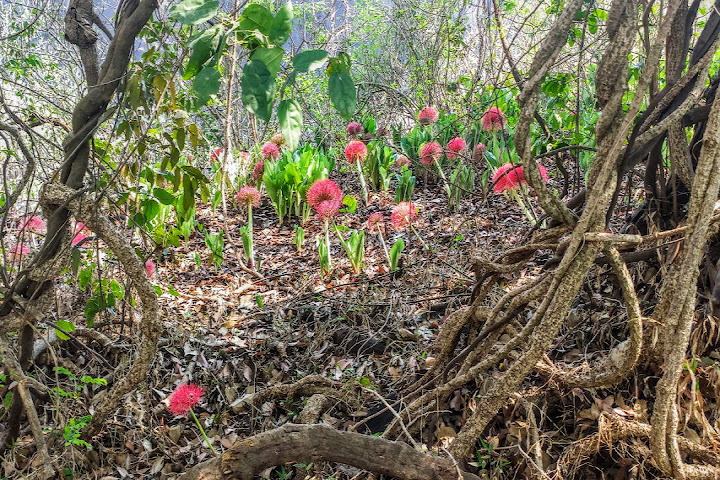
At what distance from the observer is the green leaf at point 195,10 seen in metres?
0.84

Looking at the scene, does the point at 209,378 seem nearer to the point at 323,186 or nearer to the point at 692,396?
the point at 323,186

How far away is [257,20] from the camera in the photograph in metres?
0.89

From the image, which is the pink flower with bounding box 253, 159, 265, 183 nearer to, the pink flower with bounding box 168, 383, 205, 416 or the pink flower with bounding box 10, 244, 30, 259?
the pink flower with bounding box 10, 244, 30, 259

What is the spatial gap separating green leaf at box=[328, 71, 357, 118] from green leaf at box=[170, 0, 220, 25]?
0.23 metres

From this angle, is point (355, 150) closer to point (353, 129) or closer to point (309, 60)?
point (353, 129)

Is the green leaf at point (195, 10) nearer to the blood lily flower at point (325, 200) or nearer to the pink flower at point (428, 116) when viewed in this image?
the blood lily flower at point (325, 200)

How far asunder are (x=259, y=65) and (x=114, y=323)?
7.39ft

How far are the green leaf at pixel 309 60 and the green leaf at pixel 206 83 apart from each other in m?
0.13

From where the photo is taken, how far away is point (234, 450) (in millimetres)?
1494

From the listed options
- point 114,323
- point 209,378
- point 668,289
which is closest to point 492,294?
point 668,289

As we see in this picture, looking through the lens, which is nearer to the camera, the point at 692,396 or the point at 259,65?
the point at 259,65

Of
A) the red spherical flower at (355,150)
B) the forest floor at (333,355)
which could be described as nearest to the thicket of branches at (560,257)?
the forest floor at (333,355)

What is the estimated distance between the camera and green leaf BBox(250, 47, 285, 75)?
2.84 ft

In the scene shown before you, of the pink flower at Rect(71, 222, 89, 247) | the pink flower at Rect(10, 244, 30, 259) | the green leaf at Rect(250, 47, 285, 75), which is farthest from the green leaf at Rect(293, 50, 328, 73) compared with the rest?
the pink flower at Rect(10, 244, 30, 259)
